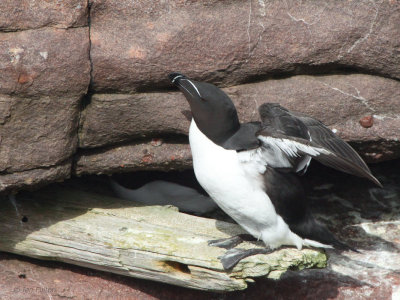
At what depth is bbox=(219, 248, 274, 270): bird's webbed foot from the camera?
3.73 metres

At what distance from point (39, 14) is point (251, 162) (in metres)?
1.43

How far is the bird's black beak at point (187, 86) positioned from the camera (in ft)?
12.3

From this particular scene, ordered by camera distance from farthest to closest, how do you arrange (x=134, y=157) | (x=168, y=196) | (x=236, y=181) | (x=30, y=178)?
(x=168, y=196) < (x=134, y=157) < (x=30, y=178) < (x=236, y=181)

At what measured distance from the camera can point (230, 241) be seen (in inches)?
158

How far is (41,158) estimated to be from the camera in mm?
3928

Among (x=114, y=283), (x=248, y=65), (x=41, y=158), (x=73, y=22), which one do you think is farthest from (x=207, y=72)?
(x=114, y=283)

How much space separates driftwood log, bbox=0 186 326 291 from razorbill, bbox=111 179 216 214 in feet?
0.76

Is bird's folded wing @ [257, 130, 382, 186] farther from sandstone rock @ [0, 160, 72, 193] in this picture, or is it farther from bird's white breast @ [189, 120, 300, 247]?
sandstone rock @ [0, 160, 72, 193]

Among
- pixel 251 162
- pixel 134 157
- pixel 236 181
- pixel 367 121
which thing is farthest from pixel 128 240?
pixel 367 121

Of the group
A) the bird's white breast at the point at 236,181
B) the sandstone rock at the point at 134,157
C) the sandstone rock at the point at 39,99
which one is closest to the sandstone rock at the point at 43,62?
the sandstone rock at the point at 39,99

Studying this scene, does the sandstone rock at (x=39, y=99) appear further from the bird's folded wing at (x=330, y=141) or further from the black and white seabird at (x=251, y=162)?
the bird's folded wing at (x=330, y=141)

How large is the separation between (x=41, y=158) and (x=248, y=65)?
134 cm

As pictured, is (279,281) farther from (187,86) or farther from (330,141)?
(187,86)

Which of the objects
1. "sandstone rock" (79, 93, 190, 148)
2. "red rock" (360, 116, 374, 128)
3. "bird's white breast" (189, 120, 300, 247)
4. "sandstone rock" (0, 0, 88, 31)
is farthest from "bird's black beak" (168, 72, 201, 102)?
"red rock" (360, 116, 374, 128)
